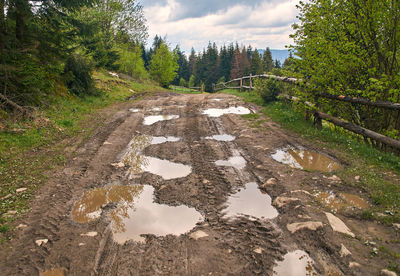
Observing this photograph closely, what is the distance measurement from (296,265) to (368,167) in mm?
3430

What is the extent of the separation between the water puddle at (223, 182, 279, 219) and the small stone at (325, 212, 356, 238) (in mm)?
720

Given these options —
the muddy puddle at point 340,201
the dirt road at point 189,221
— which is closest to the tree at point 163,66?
the dirt road at point 189,221

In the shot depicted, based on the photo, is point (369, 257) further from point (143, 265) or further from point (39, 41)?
point (39, 41)

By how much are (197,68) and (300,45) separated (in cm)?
6662

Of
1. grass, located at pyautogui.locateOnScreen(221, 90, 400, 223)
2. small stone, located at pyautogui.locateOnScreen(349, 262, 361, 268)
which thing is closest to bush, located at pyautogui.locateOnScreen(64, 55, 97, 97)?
grass, located at pyautogui.locateOnScreen(221, 90, 400, 223)

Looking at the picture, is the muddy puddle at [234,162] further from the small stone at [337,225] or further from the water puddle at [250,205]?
the small stone at [337,225]

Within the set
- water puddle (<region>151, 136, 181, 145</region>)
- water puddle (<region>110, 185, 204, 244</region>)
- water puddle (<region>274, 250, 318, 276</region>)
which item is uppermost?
water puddle (<region>151, 136, 181, 145</region>)

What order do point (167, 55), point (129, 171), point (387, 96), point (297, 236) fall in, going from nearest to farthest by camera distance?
point (297, 236)
point (129, 171)
point (387, 96)
point (167, 55)

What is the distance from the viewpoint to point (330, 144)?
21.5 ft

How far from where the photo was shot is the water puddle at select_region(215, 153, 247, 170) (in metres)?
5.40

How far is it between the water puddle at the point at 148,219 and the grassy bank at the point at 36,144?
4.78ft

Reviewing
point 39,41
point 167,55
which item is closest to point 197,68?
point 167,55

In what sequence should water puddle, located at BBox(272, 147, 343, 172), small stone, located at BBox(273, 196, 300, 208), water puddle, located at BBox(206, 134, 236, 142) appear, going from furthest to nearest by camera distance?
water puddle, located at BBox(206, 134, 236, 142)
water puddle, located at BBox(272, 147, 343, 172)
small stone, located at BBox(273, 196, 300, 208)

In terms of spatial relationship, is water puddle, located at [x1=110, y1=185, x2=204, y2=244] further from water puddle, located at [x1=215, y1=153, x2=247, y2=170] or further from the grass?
the grass
